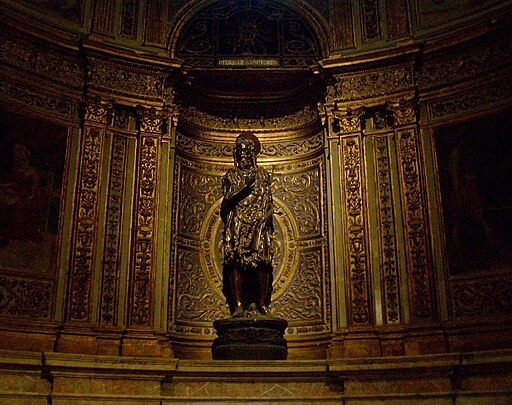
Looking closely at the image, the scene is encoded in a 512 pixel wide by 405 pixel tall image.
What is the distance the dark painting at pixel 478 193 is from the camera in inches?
312

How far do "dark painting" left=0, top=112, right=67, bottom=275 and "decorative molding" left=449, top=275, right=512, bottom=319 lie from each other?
497 cm

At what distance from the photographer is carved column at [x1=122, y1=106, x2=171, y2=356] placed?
26.6ft

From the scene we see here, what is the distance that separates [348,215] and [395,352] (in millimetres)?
1889

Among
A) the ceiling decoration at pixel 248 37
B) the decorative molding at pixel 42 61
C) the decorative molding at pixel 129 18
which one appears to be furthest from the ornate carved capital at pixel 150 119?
the ceiling decoration at pixel 248 37

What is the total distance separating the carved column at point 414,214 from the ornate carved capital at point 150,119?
126 inches

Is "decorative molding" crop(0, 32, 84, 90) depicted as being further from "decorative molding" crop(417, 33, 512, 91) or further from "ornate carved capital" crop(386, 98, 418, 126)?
"decorative molding" crop(417, 33, 512, 91)

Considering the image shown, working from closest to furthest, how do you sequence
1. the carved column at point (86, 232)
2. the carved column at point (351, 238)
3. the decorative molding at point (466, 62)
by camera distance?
the carved column at point (86, 232) < the carved column at point (351, 238) < the decorative molding at point (466, 62)

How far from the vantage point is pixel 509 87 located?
8.22 meters

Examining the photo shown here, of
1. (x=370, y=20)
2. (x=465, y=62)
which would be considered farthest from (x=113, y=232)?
(x=465, y=62)

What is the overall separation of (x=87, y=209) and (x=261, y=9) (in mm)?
4454

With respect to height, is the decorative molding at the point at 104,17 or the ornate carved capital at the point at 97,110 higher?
the decorative molding at the point at 104,17

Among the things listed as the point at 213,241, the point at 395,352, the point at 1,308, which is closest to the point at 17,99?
the point at 1,308

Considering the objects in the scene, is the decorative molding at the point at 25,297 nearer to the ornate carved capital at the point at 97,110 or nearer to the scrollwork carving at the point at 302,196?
the ornate carved capital at the point at 97,110

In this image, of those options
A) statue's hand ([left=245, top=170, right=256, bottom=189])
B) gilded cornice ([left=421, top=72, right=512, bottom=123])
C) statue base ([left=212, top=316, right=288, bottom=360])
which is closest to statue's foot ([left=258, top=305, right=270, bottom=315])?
statue base ([left=212, top=316, right=288, bottom=360])
